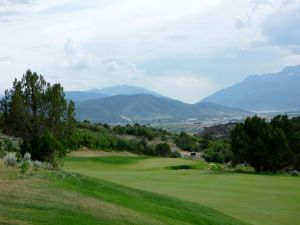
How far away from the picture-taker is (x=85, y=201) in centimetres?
1441

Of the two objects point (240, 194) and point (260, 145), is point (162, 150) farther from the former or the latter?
point (240, 194)

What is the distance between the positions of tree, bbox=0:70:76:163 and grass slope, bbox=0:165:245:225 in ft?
31.8

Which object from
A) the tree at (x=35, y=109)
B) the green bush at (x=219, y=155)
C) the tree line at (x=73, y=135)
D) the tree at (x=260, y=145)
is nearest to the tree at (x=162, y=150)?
the tree line at (x=73, y=135)

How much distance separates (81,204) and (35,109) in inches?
616

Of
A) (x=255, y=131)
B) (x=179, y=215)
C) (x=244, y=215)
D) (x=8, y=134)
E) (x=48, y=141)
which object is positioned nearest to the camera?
(x=179, y=215)

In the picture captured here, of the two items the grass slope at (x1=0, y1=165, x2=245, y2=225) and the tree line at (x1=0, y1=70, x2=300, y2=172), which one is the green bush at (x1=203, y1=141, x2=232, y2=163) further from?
the grass slope at (x1=0, y1=165, x2=245, y2=225)

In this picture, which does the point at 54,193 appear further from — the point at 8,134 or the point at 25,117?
the point at 8,134

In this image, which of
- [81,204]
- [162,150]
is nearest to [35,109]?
[81,204]

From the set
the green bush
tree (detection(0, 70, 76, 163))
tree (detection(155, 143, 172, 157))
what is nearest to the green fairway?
tree (detection(0, 70, 76, 163))

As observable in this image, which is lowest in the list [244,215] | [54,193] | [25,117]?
[244,215]

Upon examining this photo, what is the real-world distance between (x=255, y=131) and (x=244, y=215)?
25.9 metres

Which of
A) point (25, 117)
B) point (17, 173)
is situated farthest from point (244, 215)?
point (25, 117)

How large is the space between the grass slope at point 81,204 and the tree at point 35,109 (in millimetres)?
9702

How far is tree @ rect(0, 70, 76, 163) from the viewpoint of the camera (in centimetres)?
2786
